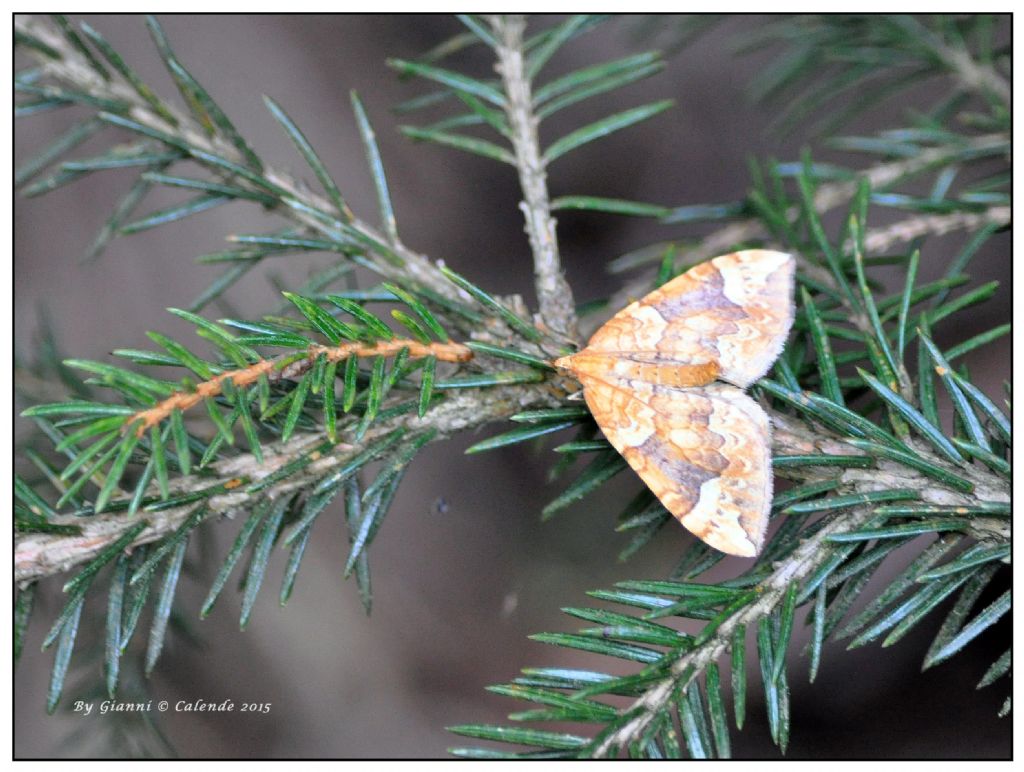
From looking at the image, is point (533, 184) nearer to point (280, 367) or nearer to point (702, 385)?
point (702, 385)

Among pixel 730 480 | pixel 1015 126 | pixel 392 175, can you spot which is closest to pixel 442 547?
pixel 392 175

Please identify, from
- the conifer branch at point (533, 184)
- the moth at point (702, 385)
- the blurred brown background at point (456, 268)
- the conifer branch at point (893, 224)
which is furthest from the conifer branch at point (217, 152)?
the blurred brown background at point (456, 268)

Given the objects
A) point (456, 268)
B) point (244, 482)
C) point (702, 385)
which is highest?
point (456, 268)

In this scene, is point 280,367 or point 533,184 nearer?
point 280,367

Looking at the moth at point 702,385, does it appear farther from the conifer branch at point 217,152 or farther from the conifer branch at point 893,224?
the conifer branch at point 217,152

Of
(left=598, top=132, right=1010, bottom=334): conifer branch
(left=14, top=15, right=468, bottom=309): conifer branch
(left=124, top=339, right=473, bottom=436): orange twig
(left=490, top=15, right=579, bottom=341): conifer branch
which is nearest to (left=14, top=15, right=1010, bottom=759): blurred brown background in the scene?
(left=598, top=132, right=1010, bottom=334): conifer branch

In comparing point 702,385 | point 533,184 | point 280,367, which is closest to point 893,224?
point 702,385
